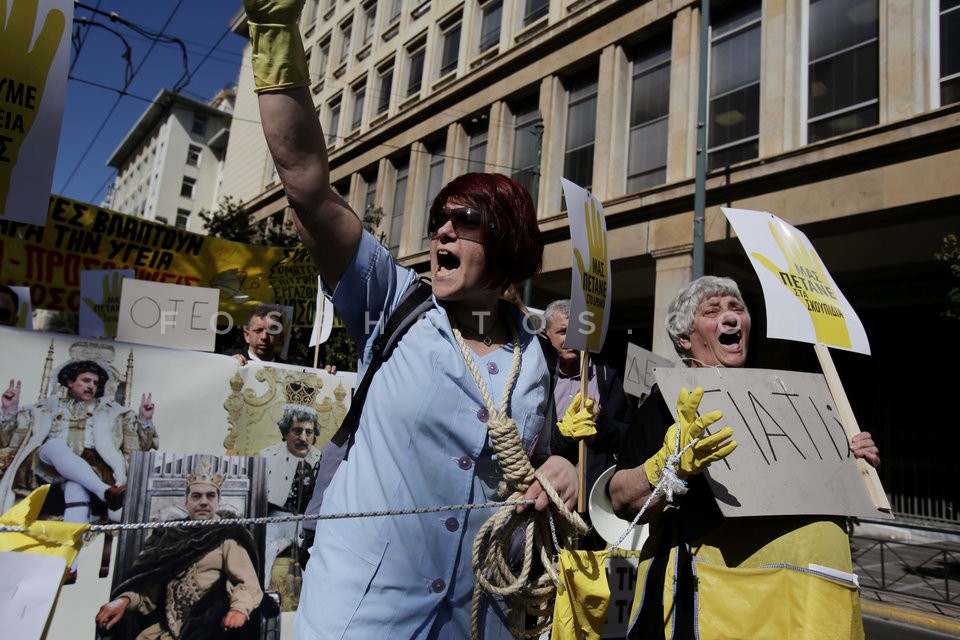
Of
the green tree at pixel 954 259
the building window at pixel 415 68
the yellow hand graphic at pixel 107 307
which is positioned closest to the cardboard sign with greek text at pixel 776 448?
the yellow hand graphic at pixel 107 307

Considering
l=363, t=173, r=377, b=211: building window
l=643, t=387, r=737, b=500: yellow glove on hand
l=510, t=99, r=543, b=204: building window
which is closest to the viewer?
l=643, t=387, r=737, b=500: yellow glove on hand

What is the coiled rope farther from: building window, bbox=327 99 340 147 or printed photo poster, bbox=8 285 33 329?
building window, bbox=327 99 340 147

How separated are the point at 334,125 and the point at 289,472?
2492 centimetres

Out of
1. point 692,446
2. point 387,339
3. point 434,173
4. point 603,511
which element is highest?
point 434,173

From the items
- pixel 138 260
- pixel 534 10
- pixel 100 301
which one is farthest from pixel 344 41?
pixel 100 301

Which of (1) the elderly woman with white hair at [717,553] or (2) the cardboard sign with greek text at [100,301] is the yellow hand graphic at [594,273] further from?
(2) the cardboard sign with greek text at [100,301]

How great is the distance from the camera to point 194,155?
5744 centimetres

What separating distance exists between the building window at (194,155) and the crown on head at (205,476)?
60.2 meters

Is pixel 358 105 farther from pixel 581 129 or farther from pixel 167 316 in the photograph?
pixel 167 316

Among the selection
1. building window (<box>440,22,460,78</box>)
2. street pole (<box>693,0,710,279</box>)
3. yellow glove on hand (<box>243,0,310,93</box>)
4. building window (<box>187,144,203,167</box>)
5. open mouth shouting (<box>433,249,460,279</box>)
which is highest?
building window (<box>187,144,203,167</box>)

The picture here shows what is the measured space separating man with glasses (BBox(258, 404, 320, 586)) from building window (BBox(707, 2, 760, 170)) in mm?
10194

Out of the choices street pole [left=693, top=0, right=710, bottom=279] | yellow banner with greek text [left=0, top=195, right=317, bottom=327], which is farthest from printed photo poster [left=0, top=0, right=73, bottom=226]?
street pole [left=693, top=0, right=710, bottom=279]

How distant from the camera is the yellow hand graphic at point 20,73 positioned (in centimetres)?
206

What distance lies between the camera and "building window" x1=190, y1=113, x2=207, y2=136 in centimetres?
5766
